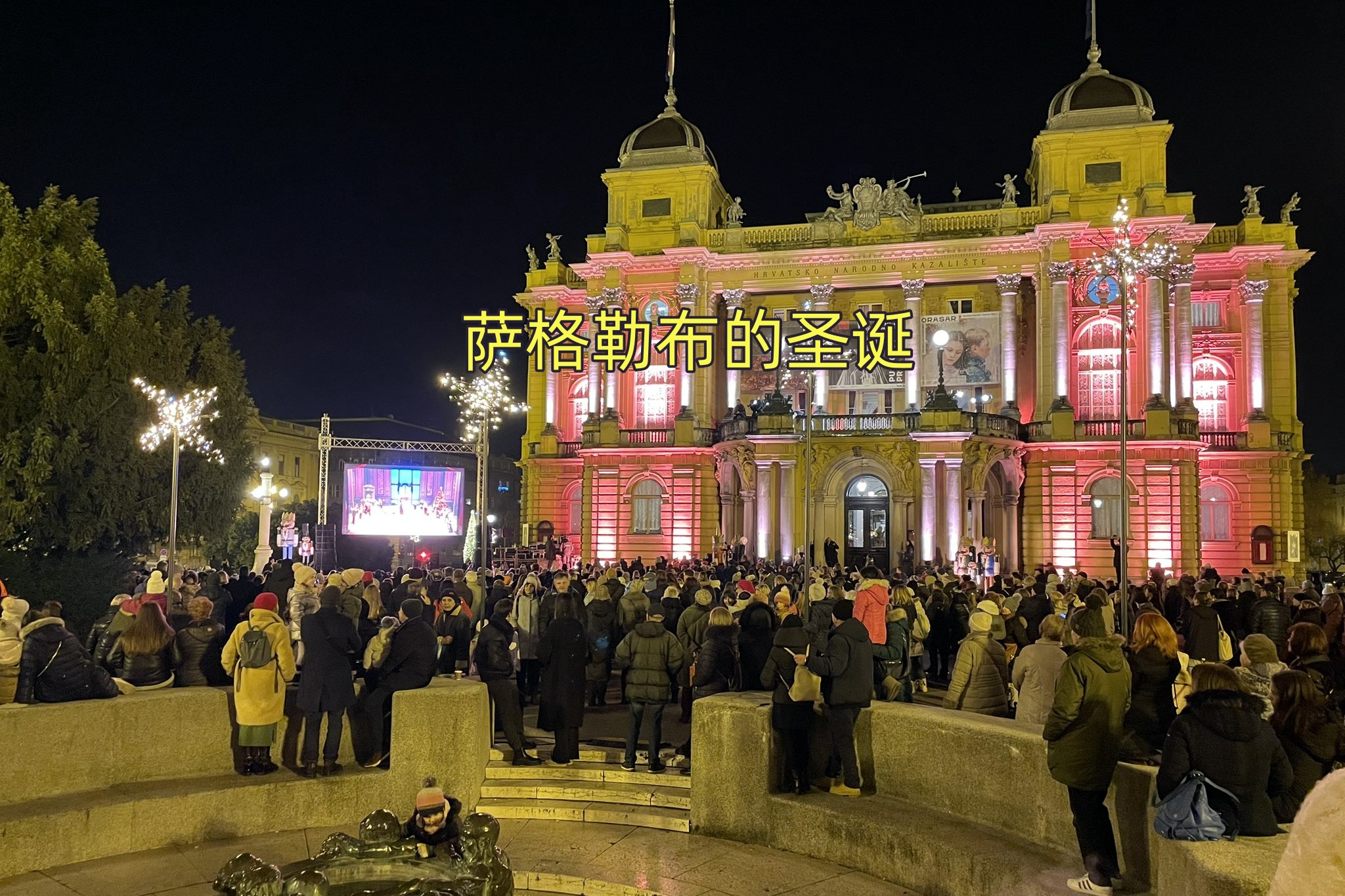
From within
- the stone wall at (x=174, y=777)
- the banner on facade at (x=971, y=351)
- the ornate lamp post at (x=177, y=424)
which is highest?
the banner on facade at (x=971, y=351)

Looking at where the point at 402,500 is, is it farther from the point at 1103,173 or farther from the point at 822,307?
the point at 1103,173

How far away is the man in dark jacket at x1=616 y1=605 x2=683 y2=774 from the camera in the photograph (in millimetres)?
9328

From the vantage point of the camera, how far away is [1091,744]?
19.1 feet

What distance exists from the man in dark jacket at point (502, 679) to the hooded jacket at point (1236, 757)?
20.6 ft

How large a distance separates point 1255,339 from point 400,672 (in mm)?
40886

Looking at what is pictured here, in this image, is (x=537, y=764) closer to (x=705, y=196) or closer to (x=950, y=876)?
(x=950, y=876)

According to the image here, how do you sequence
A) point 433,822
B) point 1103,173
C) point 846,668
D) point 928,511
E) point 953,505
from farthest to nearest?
point 1103,173, point 928,511, point 953,505, point 846,668, point 433,822

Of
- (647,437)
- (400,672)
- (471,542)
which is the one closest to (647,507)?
(647,437)

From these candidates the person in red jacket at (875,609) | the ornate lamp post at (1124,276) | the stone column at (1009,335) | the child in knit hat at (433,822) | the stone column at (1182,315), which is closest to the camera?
the child in knit hat at (433,822)

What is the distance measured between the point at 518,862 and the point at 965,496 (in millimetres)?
30328

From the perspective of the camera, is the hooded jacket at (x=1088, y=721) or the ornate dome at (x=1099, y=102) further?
the ornate dome at (x=1099, y=102)

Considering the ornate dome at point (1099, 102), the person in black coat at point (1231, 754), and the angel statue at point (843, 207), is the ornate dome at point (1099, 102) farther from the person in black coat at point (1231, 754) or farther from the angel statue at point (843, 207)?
the person in black coat at point (1231, 754)

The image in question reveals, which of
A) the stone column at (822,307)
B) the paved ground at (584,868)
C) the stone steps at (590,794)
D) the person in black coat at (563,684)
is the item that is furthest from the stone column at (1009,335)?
the paved ground at (584,868)

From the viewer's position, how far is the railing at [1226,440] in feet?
128
